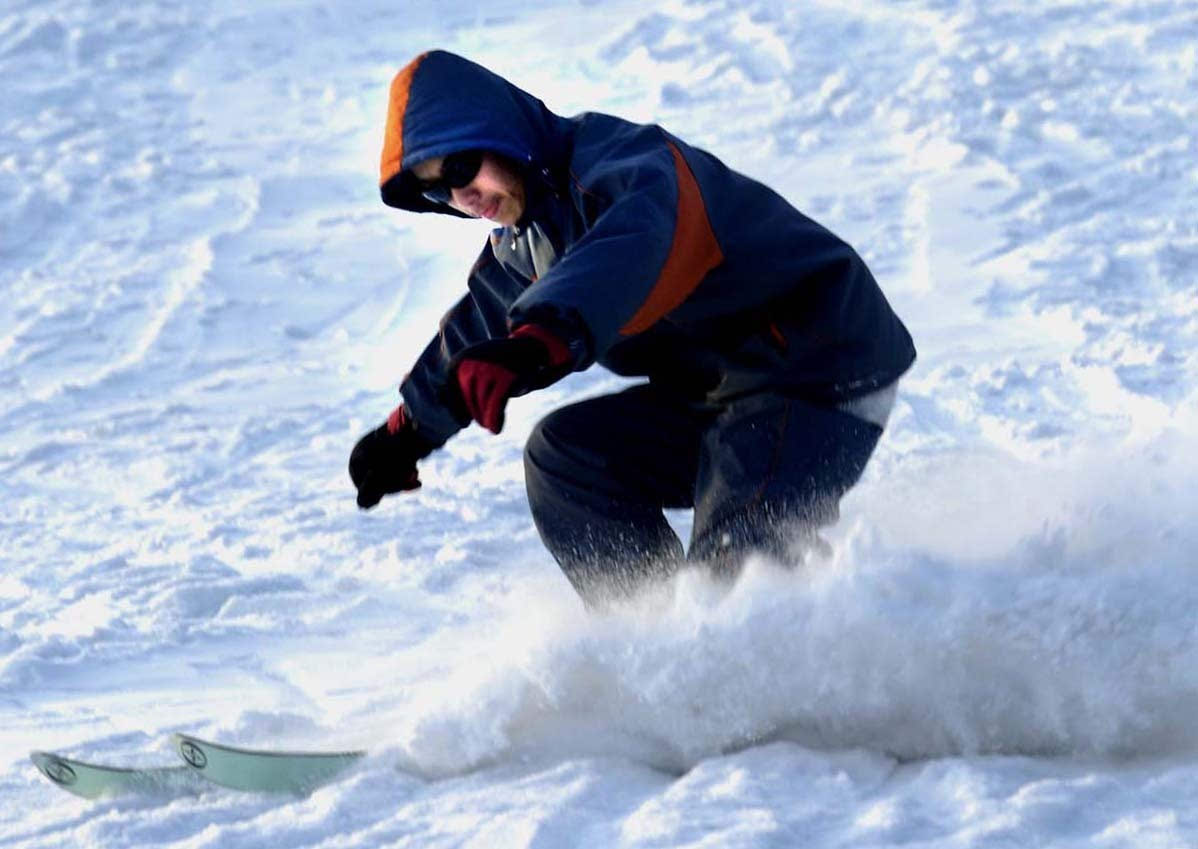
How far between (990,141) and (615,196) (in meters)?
5.84

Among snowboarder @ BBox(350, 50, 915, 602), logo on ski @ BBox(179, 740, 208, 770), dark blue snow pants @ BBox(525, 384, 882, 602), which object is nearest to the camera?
snowboarder @ BBox(350, 50, 915, 602)

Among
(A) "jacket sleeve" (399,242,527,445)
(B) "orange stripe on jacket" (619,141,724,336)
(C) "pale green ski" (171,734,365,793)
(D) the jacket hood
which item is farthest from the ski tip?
(B) "orange stripe on jacket" (619,141,724,336)

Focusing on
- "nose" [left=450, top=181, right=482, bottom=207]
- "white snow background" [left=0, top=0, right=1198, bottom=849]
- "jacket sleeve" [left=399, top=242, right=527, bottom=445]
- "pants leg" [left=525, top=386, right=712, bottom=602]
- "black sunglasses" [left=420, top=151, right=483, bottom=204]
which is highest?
"black sunglasses" [left=420, top=151, right=483, bottom=204]

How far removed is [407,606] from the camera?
15.6 ft

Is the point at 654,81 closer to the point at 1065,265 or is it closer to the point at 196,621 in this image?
the point at 1065,265

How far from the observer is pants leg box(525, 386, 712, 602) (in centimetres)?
341

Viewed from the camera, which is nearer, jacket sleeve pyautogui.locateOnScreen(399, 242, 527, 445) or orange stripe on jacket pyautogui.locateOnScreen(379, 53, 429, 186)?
orange stripe on jacket pyautogui.locateOnScreen(379, 53, 429, 186)

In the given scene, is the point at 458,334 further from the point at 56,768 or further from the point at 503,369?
the point at 56,768

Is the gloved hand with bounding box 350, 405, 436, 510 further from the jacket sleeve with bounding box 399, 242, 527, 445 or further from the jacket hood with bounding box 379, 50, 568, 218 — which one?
the jacket hood with bounding box 379, 50, 568, 218

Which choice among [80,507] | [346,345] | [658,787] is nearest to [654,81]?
[346,345]

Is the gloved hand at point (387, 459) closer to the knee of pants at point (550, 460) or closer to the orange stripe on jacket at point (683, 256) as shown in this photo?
the knee of pants at point (550, 460)

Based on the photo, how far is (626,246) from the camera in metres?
2.90

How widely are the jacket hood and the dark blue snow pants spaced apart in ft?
1.93

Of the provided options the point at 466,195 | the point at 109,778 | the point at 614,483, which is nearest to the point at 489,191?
the point at 466,195
